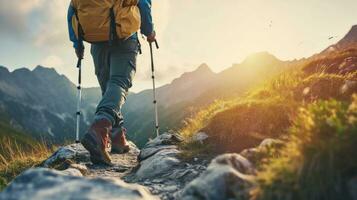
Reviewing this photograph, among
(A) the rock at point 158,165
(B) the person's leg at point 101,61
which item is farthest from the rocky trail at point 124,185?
(B) the person's leg at point 101,61

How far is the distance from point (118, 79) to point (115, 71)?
0.20 meters

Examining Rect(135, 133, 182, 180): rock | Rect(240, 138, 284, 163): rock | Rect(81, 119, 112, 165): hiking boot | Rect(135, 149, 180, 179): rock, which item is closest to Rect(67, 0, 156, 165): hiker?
Rect(81, 119, 112, 165): hiking boot

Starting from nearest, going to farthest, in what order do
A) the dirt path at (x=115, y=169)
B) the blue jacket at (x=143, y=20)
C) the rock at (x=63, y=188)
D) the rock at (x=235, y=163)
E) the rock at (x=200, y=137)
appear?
1. the rock at (x=63, y=188)
2. the rock at (x=235, y=163)
3. the dirt path at (x=115, y=169)
4. the rock at (x=200, y=137)
5. the blue jacket at (x=143, y=20)

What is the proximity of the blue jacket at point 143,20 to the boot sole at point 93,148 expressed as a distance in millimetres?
2260

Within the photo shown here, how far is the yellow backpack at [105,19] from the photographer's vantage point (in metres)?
7.71


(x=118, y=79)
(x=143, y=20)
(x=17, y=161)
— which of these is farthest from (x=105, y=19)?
(x=17, y=161)

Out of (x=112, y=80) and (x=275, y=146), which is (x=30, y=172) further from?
(x=112, y=80)

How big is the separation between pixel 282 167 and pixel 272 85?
620 cm

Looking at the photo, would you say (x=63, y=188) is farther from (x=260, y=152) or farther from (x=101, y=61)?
(x=101, y=61)

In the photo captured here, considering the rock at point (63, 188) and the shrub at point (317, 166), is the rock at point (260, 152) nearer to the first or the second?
the shrub at point (317, 166)

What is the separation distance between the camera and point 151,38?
33.0ft

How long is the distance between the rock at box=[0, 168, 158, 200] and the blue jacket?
15.2 ft

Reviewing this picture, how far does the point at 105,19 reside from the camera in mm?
7770

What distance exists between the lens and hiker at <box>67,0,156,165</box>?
7562 millimetres
